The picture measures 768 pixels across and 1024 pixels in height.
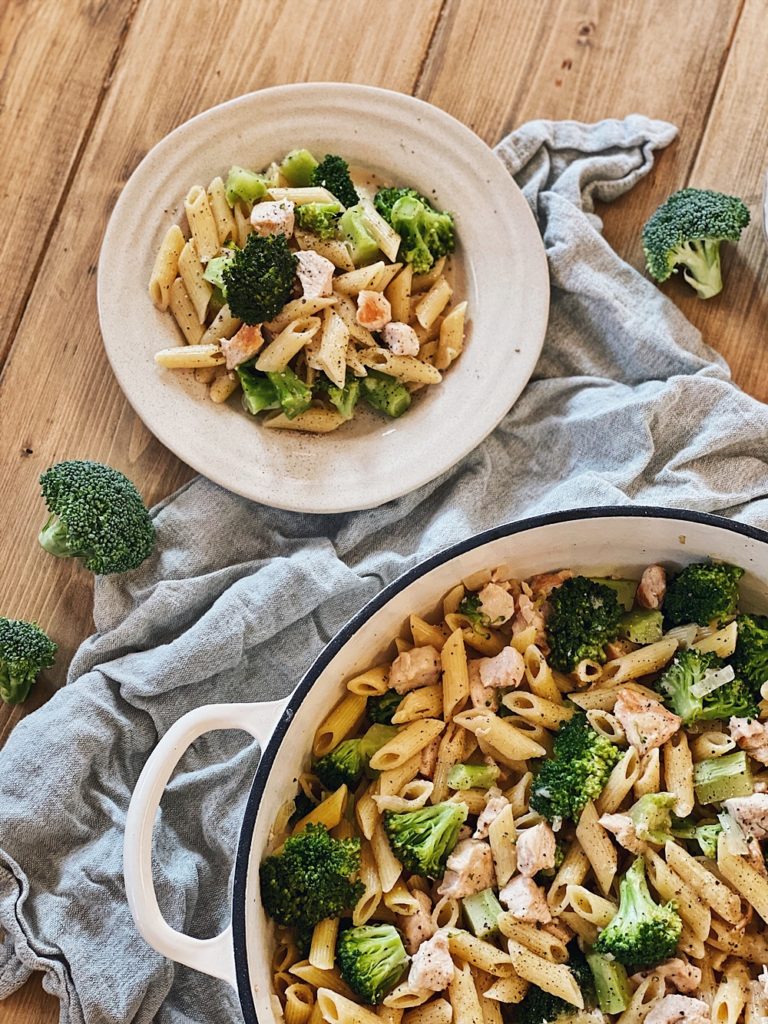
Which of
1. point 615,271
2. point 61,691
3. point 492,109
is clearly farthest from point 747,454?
point 61,691

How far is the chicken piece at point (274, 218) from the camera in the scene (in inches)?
83.4

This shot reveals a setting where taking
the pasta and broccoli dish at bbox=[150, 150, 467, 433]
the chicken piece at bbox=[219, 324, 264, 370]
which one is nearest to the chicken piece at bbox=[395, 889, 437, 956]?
the pasta and broccoli dish at bbox=[150, 150, 467, 433]

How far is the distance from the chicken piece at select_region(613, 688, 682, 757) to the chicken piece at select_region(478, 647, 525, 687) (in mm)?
200

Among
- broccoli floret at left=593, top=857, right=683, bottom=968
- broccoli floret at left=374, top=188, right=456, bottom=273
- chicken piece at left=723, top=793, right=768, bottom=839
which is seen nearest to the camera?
broccoli floret at left=593, top=857, right=683, bottom=968

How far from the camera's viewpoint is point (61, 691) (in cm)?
214

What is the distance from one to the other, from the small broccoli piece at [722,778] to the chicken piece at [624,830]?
164 mm

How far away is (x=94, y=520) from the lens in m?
2.10

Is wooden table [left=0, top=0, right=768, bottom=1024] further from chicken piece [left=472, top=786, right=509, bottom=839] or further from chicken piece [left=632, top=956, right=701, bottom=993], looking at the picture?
chicken piece [left=632, top=956, right=701, bottom=993]

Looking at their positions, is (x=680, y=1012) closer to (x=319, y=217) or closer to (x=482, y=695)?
(x=482, y=695)

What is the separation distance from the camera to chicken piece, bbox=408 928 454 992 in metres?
1.81

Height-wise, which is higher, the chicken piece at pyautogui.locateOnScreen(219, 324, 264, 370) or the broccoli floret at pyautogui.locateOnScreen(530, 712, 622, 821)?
the chicken piece at pyautogui.locateOnScreen(219, 324, 264, 370)

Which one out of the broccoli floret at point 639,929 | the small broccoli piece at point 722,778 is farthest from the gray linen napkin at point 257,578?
the broccoli floret at point 639,929

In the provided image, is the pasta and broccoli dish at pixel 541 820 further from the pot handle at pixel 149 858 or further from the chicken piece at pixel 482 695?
the pot handle at pixel 149 858

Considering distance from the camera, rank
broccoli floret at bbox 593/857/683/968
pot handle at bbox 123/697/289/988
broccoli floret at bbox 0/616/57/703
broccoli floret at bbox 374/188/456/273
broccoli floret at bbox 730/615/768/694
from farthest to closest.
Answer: broccoli floret at bbox 374/188/456/273, broccoli floret at bbox 0/616/57/703, broccoli floret at bbox 730/615/768/694, broccoli floret at bbox 593/857/683/968, pot handle at bbox 123/697/289/988
